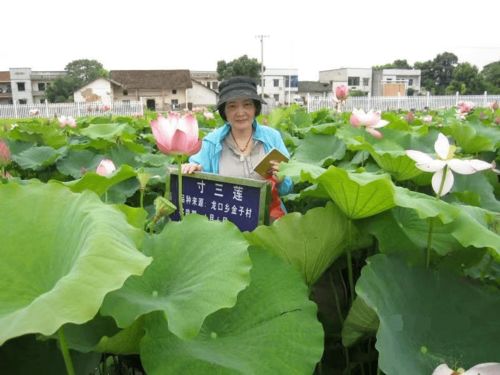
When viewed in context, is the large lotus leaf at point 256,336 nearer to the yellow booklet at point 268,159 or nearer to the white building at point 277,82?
the yellow booklet at point 268,159

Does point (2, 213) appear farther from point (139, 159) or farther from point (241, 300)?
point (139, 159)

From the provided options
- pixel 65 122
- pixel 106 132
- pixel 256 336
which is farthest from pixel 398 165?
pixel 65 122

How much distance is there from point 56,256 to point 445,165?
0.69 meters

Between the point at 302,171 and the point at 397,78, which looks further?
the point at 397,78

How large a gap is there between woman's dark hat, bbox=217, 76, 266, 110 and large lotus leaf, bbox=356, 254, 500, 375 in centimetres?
116

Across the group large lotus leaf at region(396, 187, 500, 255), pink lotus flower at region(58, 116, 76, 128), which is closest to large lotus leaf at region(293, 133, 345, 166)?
large lotus leaf at region(396, 187, 500, 255)

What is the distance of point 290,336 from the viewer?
751 millimetres

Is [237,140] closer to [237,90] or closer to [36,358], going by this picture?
[237,90]

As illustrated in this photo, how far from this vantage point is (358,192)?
2.83 ft

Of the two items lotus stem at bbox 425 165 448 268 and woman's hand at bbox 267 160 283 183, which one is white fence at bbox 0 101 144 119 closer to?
woman's hand at bbox 267 160 283 183

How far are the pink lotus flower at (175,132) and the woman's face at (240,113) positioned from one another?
788 mm

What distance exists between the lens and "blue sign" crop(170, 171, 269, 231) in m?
1.30

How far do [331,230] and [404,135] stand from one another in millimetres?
1346

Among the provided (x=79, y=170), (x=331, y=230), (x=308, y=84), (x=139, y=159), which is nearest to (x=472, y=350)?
(x=331, y=230)
